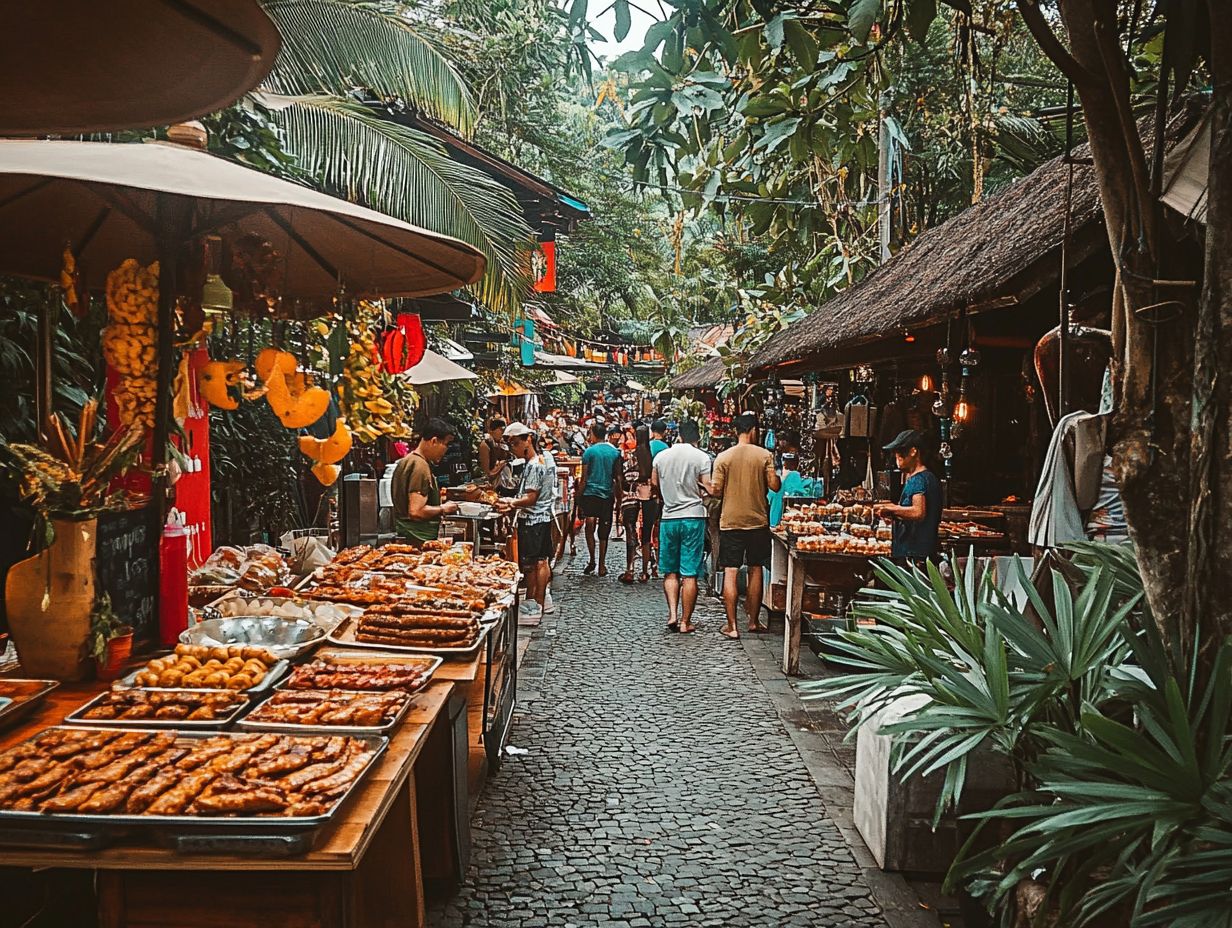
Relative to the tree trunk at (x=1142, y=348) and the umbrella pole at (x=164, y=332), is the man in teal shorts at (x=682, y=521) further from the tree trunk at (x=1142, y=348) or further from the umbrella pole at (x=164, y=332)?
the tree trunk at (x=1142, y=348)

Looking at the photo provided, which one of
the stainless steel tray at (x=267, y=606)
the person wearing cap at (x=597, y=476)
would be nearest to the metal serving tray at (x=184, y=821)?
the stainless steel tray at (x=267, y=606)

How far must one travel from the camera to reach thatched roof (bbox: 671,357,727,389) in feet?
66.4

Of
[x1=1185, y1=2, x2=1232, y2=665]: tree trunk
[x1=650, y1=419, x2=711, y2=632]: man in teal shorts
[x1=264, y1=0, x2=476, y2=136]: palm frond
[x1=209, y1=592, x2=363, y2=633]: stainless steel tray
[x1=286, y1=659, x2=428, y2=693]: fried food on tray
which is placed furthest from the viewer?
[x1=650, y1=419, x2=711, y2=632]: man in teal shorts

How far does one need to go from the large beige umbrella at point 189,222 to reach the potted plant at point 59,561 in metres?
0.95

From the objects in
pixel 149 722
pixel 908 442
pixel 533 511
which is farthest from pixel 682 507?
pixel 149 722

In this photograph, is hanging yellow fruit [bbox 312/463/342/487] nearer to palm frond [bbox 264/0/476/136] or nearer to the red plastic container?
the red plastic container

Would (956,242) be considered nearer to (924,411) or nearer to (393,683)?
(924,411)

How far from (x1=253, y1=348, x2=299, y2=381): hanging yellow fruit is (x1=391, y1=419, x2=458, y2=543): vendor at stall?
3.61m

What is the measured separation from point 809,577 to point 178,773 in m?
7.00

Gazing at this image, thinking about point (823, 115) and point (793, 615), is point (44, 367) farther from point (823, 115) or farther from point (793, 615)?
point (793, 615)

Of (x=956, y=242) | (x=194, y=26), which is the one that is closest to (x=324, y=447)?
(x=194, y=26)

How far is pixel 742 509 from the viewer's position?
1007 cm

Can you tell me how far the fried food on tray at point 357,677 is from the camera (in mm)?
4035

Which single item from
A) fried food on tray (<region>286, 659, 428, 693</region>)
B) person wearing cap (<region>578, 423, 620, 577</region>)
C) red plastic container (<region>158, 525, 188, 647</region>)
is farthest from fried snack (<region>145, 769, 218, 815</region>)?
person wearing cap (<region>578, 423, 620, 577</region>)
